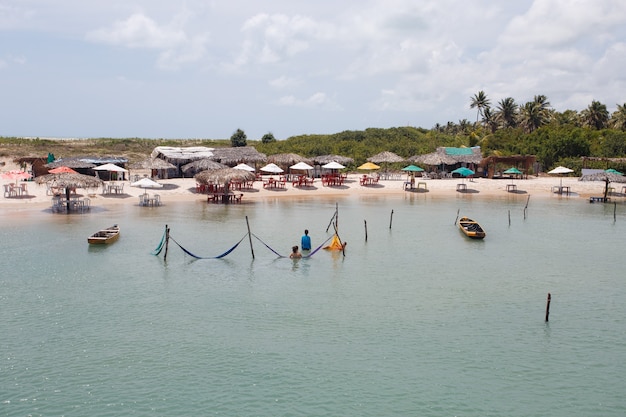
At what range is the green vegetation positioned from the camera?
5578cm

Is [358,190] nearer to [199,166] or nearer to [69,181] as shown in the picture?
[199,166]

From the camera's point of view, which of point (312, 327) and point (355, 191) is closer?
point (312, 327)

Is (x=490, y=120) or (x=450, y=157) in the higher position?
(x=490, y=120)

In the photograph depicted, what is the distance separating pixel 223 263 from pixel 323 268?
4.07 metres

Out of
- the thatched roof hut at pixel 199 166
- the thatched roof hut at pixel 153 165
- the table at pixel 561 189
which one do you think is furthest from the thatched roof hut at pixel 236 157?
the table at pixel 561 189

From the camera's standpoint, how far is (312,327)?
584 inches

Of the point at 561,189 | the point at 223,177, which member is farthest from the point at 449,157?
the point at 223,177

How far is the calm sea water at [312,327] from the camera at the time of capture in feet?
37.0

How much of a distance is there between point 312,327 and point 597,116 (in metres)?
69.3

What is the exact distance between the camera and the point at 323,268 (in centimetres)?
2111

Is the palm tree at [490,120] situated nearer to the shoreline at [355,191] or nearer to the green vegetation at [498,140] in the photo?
the green vegetation at [498,140]

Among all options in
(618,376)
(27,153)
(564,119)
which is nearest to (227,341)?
(618,376)

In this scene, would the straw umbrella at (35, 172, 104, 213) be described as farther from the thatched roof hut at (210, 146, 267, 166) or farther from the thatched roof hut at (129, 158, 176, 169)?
the thatched roof hut at (210, 146, 267, 166)

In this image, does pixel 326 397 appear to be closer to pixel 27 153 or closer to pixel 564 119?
pixel 27 153
